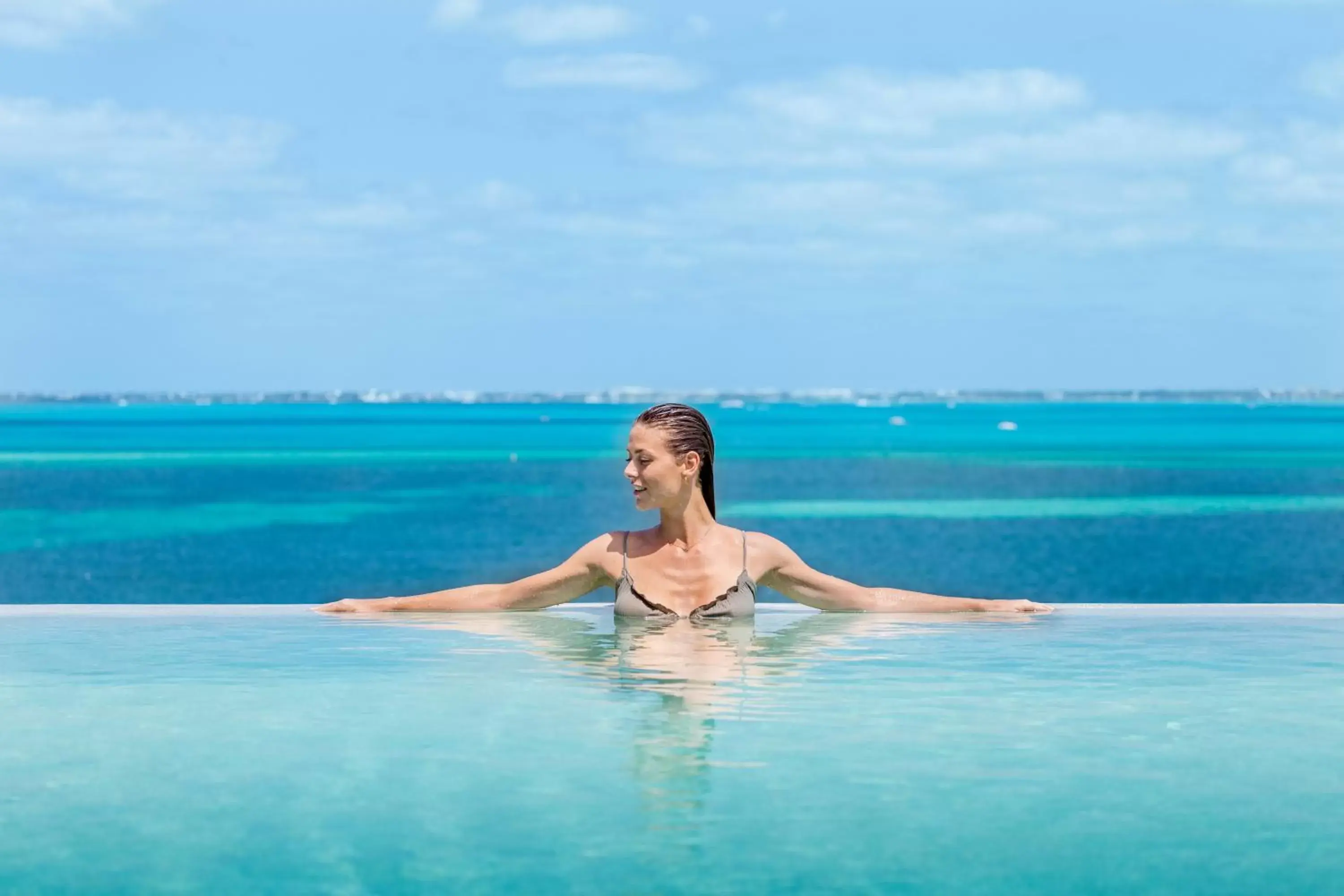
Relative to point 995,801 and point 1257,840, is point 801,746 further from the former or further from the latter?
point 1257,840

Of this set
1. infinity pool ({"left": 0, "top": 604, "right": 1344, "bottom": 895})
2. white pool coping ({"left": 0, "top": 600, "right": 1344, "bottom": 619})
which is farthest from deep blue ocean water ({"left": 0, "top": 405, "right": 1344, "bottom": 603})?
infinity pool ({"left": 0, "top": 604, "right": 1344, "bottom": 895})

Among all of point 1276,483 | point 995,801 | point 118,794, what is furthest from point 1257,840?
point 1276,483

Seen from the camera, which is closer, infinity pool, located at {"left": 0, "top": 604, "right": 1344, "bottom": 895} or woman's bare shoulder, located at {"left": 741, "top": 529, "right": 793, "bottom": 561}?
infinity pool, located at {"left": 0, "top": 604, "right": 1344, "bottom": 895}

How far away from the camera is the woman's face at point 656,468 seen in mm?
6418

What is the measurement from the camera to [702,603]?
6.98 m

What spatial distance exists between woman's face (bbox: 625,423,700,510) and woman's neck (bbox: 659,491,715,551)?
93 millimetres

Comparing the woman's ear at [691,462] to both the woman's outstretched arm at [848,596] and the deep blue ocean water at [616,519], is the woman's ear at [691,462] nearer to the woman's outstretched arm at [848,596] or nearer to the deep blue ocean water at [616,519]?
the woman's outstretched arm at [848,596]

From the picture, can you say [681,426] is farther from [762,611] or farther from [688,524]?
[762,611]

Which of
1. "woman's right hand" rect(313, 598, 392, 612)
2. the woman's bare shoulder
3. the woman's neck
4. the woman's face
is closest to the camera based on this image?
the woman's face

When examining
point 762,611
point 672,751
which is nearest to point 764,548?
point 762,611

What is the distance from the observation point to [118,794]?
465 centimetres

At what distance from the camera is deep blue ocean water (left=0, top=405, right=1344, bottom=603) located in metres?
27.3

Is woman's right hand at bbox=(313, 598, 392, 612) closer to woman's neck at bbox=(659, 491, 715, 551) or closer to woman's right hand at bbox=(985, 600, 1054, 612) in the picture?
woman's neck at bbox=(659, 491, 715, 551)

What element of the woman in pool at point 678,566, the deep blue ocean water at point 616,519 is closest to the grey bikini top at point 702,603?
the woman in pool at point 678,566
